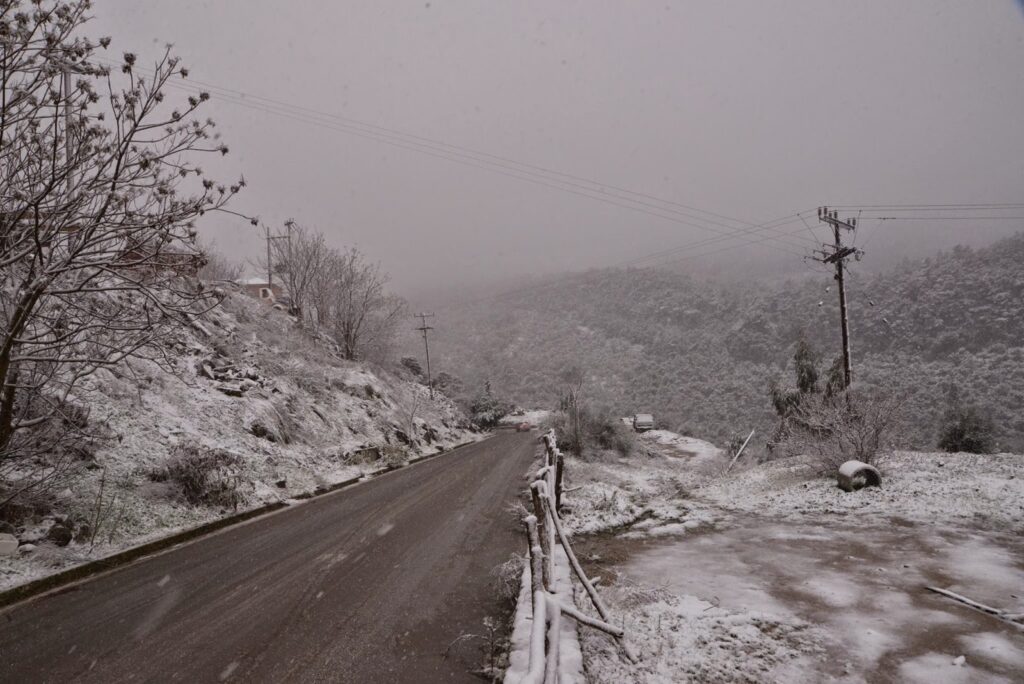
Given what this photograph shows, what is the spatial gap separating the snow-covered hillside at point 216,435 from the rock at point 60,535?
13 millimetres

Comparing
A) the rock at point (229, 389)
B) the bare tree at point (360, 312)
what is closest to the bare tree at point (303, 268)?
the bare tree at point (360, 312)

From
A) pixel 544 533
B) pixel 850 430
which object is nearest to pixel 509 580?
pixel 544 533

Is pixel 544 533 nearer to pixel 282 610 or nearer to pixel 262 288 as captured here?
pixel 282 610

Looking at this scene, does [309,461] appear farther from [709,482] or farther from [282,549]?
[709,482]

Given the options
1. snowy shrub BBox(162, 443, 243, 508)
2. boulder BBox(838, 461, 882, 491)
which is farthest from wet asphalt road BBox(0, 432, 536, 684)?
boulder BBox(838, 461, 882, 491)

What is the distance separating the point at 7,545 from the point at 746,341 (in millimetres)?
93175

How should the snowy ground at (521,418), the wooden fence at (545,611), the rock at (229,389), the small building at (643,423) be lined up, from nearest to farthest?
the wooden fence at (545,611), the rock at (229,389), the small building at (643,423), the snowy ground at (521,418)

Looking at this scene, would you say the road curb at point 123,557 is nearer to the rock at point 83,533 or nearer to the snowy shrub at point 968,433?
the rock at point 83,533

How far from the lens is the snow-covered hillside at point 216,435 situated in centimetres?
809

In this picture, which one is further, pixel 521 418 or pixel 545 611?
pixel 521 418

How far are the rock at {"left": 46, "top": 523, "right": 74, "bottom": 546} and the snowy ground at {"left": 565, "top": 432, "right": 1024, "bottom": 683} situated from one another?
25.7ft

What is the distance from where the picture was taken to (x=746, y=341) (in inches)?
3442

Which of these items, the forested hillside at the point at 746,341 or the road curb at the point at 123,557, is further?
the forested hillside at the point at 746,341

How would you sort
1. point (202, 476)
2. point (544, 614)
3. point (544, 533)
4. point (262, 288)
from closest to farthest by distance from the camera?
point (544, 614)
point (544, 533)
point (202, 476)
point (262, 288)
